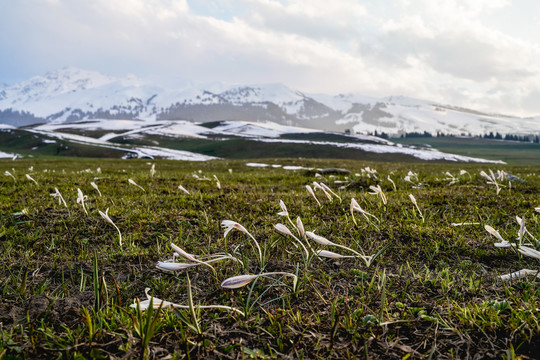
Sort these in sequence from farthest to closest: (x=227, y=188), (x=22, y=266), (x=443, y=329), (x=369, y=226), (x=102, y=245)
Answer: (x=227, y=188) → (x=369, y=226) → (x=102, y=245) → (x=22, y=266) → (x=443, y=329)

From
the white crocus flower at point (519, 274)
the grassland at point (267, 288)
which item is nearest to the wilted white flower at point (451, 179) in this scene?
the grassland at point (267, 288)

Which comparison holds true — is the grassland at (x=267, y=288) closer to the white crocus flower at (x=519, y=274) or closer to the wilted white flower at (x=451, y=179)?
the white crocus flower at (x=519, y=274)

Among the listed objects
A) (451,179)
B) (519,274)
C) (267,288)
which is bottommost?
(267,288)

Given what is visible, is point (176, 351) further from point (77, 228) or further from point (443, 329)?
point (77, 228)

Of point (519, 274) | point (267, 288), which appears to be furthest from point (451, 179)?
point (267, 288)

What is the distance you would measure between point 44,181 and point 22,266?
704 cm

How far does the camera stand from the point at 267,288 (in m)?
2.98

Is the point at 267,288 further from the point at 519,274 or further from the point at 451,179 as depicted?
the point at 451,179

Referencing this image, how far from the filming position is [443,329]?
2.40m

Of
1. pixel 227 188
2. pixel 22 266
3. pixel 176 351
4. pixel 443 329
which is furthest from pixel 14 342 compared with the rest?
pixel 227 188

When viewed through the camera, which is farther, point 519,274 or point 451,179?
point 451,179

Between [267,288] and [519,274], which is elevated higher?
[519,274]

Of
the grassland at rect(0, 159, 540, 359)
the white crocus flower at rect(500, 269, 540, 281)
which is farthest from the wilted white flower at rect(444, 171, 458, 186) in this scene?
the white crocus flower at rect(500, 269, 540, 281)

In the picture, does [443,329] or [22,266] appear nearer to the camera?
[443,329]
